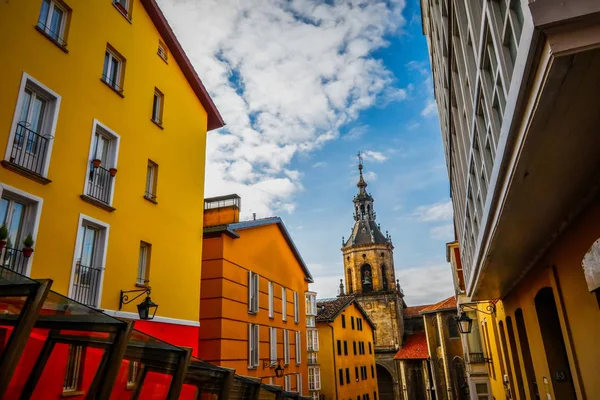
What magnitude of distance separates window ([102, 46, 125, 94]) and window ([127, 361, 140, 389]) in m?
7.08

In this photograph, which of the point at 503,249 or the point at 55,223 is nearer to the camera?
the point at 503,249

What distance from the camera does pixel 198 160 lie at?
594 inches

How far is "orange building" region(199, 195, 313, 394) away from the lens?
1546 centimetres

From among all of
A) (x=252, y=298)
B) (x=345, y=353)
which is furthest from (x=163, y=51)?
(x=345, y=353)

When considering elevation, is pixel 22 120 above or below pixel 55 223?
Result: above

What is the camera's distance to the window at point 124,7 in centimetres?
1206

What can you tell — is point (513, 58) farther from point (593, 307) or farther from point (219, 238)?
point (219, 238)

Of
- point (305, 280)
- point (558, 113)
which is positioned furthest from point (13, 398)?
point (305, 280)

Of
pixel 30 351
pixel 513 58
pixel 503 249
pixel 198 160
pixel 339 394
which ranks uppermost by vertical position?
pixel 198 160

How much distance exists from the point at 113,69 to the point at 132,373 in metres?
8.10

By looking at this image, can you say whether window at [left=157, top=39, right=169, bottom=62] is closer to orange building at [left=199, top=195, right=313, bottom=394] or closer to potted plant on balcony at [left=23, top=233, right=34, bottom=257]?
orange building at [left=199, top=195, right=313, bottom=394]

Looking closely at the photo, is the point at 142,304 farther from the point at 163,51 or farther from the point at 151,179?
the point at 163,51

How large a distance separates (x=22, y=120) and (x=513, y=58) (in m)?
8.66

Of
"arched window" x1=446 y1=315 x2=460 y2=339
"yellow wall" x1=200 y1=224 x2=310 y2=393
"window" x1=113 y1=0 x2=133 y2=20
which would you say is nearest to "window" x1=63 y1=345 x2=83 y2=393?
"yellow wall" x1=200 y1=224 x2=310 y2=393
